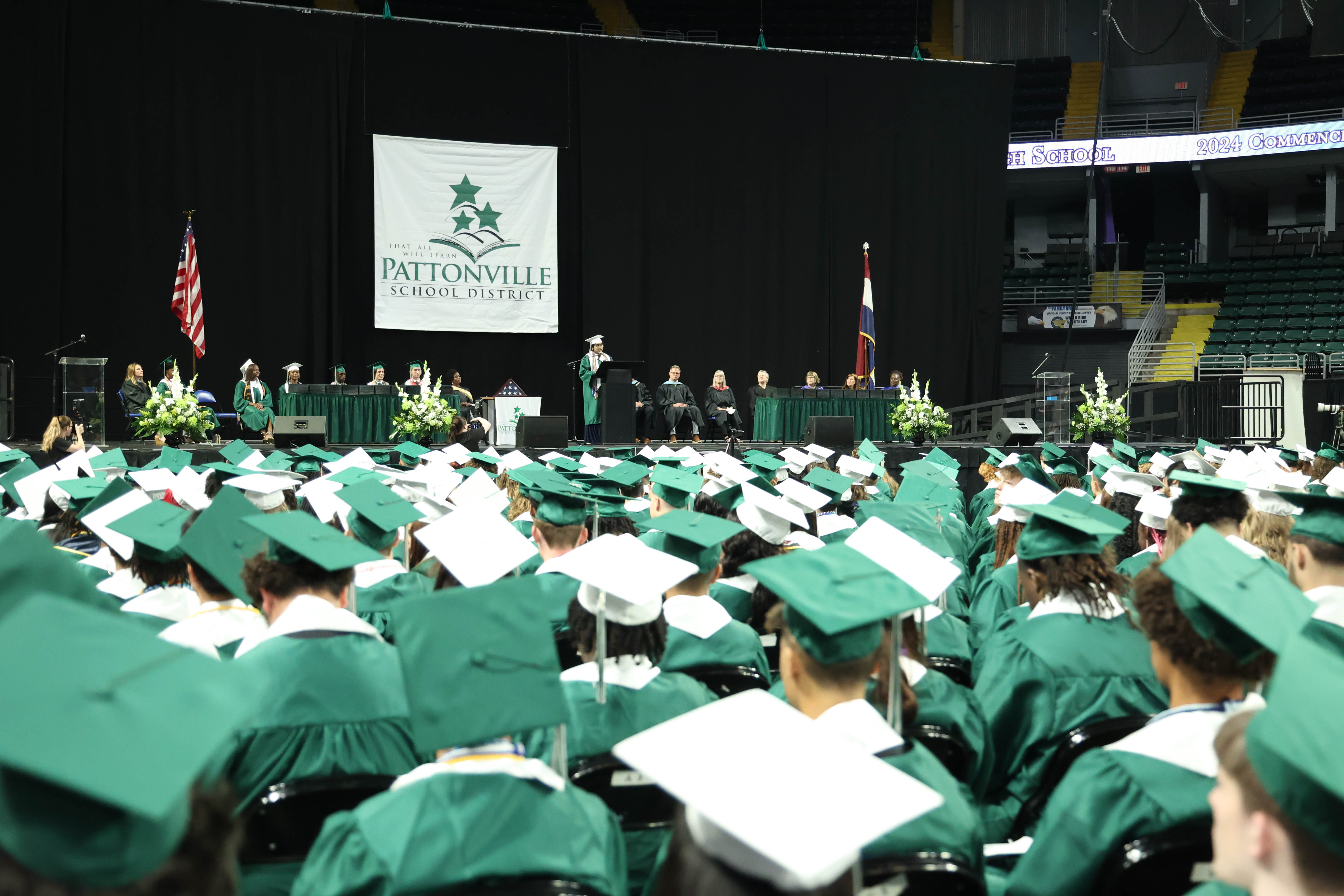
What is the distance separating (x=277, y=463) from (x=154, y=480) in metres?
1.39

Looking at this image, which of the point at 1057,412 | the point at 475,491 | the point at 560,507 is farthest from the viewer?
the point at 1057,412

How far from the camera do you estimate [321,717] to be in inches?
83.4

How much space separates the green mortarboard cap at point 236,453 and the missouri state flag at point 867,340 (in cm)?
954

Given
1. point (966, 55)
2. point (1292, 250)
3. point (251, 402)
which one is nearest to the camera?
point (251, 402)

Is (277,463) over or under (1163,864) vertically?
over

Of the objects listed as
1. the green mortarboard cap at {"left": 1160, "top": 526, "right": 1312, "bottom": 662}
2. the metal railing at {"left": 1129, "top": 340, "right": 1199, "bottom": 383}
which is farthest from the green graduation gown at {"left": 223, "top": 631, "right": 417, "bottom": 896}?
the metal railing at {"left": 1129, "top": 340, "right": 1199, "bottom": 383}

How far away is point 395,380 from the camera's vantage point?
15281 millimetres

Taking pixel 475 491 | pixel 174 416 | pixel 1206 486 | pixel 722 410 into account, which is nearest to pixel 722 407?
pixel 722 410

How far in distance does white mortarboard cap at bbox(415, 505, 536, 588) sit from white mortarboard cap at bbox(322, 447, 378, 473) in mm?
2429

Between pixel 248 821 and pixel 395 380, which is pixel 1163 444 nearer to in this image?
pixel 395 380

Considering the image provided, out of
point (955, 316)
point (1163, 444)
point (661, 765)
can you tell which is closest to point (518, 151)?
point (955, 316)

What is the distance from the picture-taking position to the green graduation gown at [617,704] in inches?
87.7

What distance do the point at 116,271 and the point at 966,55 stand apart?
19.0 metres

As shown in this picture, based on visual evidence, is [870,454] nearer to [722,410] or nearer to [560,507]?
[560,507]
